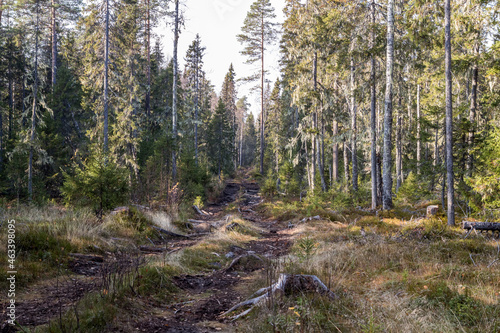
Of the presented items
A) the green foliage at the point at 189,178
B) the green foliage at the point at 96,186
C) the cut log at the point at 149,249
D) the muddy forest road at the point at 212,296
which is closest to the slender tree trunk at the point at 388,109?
the muddy forest road at the point at 212,296

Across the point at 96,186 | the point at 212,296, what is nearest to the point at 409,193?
the point at 212,296

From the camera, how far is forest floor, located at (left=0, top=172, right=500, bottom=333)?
11.2 feet

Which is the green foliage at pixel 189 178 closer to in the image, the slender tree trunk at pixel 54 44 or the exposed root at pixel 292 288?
the slender tree trunk at pixel 54 44

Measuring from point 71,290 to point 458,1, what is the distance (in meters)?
15.9

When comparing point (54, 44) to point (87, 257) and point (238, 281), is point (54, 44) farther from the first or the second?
point (238, 281)

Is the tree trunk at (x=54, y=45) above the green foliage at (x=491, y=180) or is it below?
above

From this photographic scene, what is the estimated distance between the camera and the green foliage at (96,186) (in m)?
9.55

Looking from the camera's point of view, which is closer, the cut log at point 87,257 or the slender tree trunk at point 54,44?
the cut log at point 87,257

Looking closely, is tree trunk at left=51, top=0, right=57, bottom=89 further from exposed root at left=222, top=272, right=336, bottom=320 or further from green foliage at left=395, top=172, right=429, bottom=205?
green foliage at left=395, top=172, right=429, bottom=205

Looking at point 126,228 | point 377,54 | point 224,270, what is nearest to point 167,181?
point 126,228

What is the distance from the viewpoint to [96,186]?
9.62m

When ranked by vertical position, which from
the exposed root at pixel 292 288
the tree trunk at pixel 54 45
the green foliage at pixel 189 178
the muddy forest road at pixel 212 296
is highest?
the tree trunk at pixel 54 45

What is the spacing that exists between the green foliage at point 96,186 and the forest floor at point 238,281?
111 cm

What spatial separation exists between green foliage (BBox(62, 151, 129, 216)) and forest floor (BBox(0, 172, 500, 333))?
1109mm
